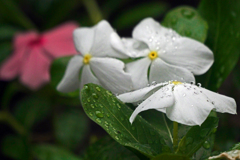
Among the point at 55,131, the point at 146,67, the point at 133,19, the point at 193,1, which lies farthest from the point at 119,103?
the point at 193,1

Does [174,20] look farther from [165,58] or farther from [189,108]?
[189,108]

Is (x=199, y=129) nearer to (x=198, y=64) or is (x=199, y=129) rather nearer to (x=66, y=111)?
(x=198, y=64)

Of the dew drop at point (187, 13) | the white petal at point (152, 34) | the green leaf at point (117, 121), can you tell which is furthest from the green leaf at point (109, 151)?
the dew drop at point (187, 13)

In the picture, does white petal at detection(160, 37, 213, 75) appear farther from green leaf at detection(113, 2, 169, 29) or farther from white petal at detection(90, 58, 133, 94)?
green leaf at detection(113, 2, 169, 29)

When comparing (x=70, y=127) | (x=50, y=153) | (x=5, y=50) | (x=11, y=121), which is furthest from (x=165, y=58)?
(x=5, y=50)

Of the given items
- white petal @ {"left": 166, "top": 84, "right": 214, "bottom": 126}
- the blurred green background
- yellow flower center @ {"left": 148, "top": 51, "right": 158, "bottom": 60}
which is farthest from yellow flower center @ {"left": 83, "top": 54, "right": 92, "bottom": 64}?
the blurred green background

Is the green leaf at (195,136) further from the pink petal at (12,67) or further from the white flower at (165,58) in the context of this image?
the pink petal at (12,67)
